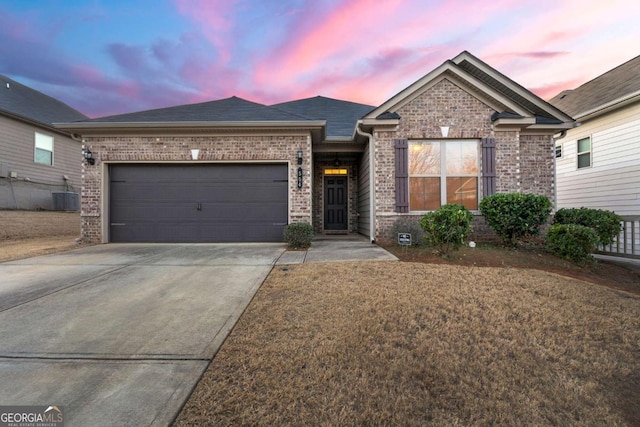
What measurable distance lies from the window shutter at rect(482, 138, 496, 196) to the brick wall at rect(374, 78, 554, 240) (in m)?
0.12

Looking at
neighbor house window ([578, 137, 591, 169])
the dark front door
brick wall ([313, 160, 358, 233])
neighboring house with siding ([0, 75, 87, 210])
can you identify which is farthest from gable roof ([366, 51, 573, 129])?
neighboring house with siding ([0, 75, 87, 210])

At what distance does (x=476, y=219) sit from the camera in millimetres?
7188

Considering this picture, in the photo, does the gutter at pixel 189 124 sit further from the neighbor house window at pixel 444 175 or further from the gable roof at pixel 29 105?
the gable roof at pixel 29 105

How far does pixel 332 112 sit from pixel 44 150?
1357 centimetres

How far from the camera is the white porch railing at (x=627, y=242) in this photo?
609 centimetres

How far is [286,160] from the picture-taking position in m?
7.51

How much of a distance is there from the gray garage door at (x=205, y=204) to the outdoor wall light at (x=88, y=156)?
98 cm

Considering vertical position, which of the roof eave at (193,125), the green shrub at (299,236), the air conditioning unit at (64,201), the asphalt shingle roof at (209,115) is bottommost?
the green shrub at (299,236)

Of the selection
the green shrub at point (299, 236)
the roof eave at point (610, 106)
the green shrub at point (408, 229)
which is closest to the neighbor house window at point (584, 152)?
the roof eave at point (610, 106)

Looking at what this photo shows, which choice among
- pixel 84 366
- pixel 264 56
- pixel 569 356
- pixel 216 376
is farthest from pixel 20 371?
pixel 264 56

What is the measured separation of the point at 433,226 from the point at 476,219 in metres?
2.81

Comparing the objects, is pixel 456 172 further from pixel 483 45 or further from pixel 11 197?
pixel 11 197

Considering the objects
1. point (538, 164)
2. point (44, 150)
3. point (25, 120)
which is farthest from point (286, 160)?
point (44, 150)

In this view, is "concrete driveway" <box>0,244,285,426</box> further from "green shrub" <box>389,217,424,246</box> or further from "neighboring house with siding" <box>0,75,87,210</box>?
"neighboring house with siding" <box>0,75,87,210</box>
